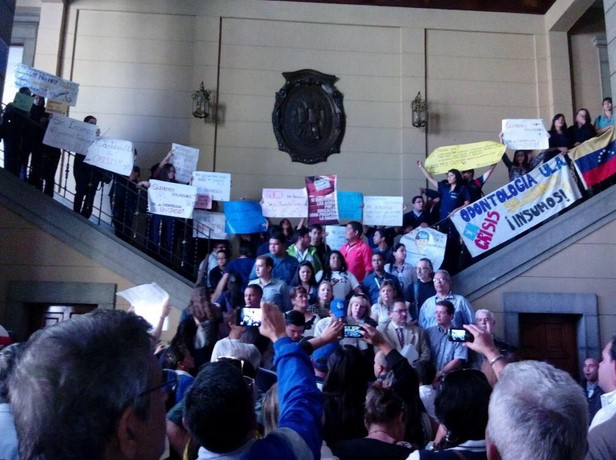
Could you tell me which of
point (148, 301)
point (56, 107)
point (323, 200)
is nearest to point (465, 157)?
point (323, 200)

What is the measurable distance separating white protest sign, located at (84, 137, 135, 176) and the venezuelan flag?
5.90 meters

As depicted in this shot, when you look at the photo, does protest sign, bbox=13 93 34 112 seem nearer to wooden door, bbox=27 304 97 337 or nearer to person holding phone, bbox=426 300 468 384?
wooden door, bbox=27 304 97 337

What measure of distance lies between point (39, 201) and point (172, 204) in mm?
1622

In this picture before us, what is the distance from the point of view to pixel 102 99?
36.9ft

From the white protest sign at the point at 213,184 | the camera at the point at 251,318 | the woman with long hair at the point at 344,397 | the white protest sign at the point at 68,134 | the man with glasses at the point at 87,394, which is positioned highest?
the white protest sign at the point at 68,134

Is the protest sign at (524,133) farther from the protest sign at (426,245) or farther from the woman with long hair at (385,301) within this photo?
the woman with long hair at (385,301)

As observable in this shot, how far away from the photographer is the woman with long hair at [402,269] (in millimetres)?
7879

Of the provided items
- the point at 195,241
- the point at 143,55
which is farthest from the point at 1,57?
Result: the point at 143,55

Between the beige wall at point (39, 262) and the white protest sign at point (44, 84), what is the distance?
1.75m

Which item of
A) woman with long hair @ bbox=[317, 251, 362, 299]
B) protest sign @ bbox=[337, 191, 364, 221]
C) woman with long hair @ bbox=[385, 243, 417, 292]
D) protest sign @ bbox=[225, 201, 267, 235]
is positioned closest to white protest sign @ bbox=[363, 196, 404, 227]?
protest sign @ bbox=[337, 191, 364, 221]

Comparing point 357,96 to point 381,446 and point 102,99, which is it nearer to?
point 102,99

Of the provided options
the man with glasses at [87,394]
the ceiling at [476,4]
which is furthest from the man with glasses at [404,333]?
the ceiling at [476,4]

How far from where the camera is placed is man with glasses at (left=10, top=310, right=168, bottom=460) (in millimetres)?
1144

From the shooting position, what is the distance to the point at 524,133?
30.1ft
